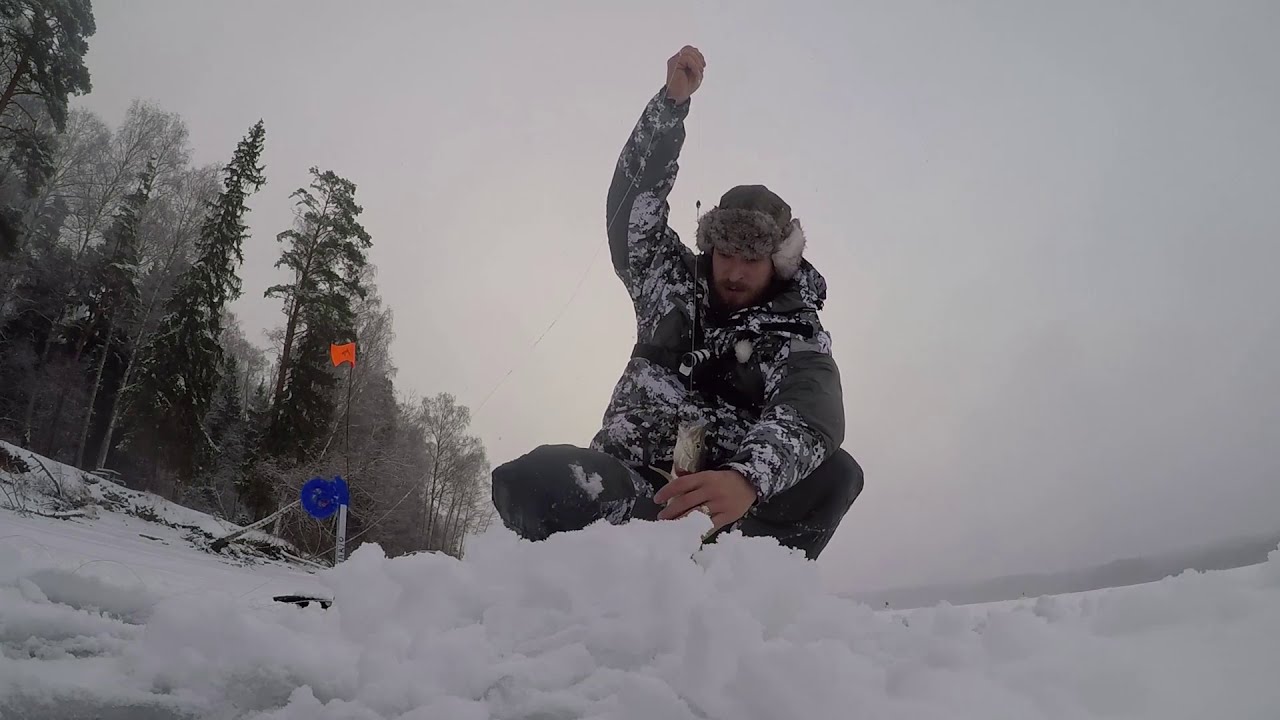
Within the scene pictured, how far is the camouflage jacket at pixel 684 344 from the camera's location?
6.51ft

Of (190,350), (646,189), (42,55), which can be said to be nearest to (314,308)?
(190,350)

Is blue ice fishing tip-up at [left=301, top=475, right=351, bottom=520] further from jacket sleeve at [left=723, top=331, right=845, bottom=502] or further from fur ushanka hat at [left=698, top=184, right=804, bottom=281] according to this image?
jacket sleeve at [left=723, top=331, right=845, bottom=502]

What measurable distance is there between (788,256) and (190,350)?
16.5 m

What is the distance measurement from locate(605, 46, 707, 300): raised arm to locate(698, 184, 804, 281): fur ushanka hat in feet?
0.54

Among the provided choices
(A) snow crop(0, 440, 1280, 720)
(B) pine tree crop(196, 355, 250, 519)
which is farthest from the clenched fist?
(B) pine tree crop(196, 355, 250, 519)

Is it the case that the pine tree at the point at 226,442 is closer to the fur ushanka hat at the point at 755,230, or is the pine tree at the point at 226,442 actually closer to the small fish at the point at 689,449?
the fur ushanka hat at the point at 755,230

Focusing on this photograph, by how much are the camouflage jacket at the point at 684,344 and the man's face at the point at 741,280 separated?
0.06 meters

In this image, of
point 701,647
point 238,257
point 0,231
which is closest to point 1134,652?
point 701,647

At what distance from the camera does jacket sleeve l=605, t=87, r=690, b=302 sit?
2312mm

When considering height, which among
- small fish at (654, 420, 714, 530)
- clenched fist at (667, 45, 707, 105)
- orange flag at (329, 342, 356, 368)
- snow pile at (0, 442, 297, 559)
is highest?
clenched fist at (667, 45, 707, 105)

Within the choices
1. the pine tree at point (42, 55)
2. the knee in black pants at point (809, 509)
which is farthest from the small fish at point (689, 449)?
the pine tree at point (42, 55)

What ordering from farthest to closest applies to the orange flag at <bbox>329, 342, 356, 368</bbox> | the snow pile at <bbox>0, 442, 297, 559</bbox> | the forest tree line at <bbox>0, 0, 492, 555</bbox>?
1. the forest tree line at <bbox>0, 0, 492, 555</bbox>
2. the orange flag at <bbox>329, 342, 356, 368</bbox>
3. the snow pile at <bbox>0, 442, 297, 559</bbox>

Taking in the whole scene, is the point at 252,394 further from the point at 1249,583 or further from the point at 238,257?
the point at 1249,583

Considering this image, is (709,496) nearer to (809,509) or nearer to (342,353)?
(809,509)
